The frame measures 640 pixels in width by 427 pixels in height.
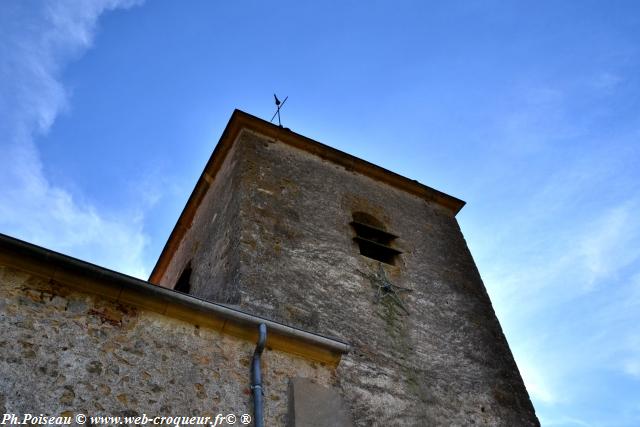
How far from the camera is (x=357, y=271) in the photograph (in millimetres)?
7547

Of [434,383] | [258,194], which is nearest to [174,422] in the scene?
[434,383]

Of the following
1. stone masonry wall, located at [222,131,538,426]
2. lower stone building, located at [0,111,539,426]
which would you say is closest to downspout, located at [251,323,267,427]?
lower stone building, located at [0,111,539,426]

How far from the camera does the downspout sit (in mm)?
4805

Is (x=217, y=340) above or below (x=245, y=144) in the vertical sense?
below

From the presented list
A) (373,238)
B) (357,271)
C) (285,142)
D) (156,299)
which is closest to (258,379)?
(156,299)

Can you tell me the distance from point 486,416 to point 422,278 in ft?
6.82

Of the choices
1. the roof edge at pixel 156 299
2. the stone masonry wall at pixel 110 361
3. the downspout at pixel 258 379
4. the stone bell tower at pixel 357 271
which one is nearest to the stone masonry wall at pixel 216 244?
the stone bell tower at pixel 357 271

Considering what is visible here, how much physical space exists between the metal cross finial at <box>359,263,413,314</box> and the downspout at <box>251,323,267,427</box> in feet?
7.71

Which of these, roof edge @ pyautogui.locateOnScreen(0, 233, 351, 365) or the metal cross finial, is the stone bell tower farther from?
roof edge @ pyautogui.locateOnScreen(0, 233, 351, 365)

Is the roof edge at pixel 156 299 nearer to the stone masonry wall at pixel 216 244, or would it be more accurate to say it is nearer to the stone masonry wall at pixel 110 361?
the stone masonry wall at pixel 110 361

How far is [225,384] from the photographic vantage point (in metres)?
4.93

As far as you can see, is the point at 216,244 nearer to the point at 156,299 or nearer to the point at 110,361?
the point at 156,299

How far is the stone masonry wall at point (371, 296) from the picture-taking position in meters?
6.29

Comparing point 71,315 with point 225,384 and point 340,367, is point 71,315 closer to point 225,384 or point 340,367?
point 225,384
